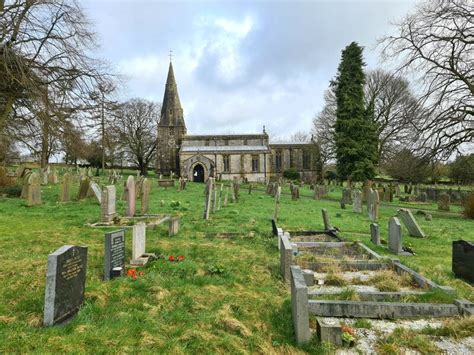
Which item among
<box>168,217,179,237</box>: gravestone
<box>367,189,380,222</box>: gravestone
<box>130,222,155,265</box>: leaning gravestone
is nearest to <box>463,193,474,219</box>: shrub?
<box>367,189,380,222</box>: gravestone

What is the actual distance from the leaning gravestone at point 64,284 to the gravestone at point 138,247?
5.53 ft

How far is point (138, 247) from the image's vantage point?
6129 millimetres

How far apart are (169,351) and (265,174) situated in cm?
4443

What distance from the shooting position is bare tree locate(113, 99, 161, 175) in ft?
162

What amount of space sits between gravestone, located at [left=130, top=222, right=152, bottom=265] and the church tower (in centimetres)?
4338

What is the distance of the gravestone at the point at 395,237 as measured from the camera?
761 cm

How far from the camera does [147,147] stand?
166 ft

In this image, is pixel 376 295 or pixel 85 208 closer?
pixel 376 295

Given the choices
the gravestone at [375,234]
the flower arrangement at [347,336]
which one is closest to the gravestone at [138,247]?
the flower arrangement at [347,336]

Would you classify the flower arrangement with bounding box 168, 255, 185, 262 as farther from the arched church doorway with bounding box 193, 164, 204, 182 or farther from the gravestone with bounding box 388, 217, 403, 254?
the arched church doorway with bounding box 193, 164, 204, 182

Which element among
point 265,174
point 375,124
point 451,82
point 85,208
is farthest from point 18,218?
point 265,174

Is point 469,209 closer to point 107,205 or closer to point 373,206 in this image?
point 373,206

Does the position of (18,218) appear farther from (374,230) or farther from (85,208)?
(374,230)

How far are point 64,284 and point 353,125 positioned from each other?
3101cm
